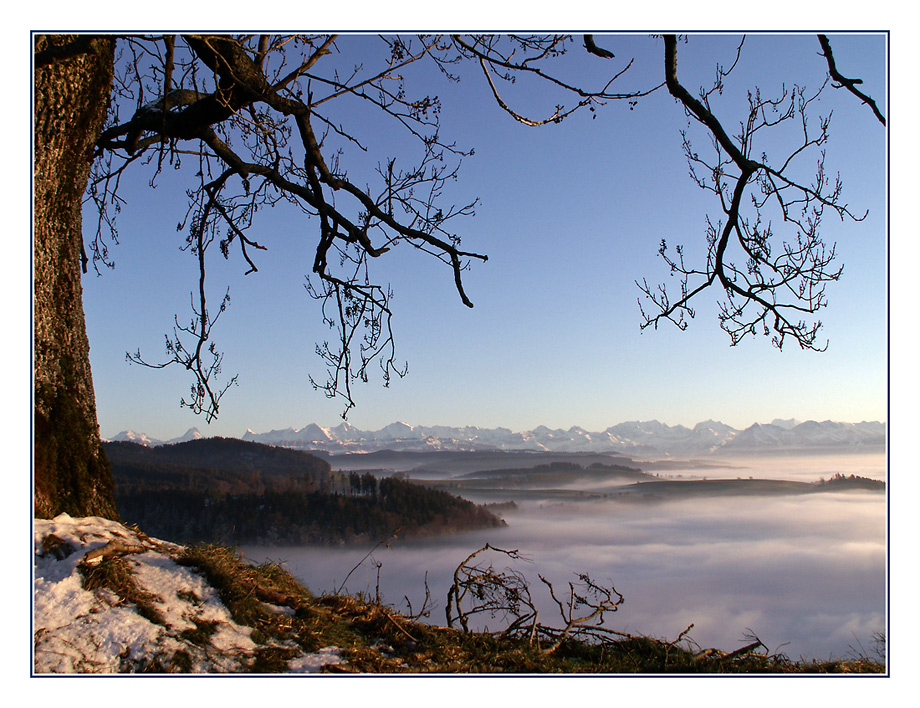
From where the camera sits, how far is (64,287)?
3.04 metres

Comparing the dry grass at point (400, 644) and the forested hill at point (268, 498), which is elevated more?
the forested hill at point (268, 498)

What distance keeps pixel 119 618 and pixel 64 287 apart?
1878 mm

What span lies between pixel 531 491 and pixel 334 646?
6.05 feet

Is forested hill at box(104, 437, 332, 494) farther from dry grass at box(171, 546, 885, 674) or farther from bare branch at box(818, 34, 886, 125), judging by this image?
bare branch at box(818, 34, 886, 125)

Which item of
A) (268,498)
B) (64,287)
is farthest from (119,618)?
(64,287)

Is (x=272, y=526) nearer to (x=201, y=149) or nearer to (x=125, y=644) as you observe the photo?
(x=125, y=644)

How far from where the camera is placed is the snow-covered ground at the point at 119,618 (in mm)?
2094

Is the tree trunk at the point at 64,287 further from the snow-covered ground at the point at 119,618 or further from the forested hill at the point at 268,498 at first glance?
the forested hill at the point at 268,498

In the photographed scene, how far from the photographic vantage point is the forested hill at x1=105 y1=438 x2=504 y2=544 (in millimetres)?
3529

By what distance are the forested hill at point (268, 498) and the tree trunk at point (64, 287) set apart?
1.54ft

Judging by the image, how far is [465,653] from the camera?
2.67 meters

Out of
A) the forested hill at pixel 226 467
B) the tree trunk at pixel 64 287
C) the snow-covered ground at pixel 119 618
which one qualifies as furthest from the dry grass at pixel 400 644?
the forested hill at pixel 226 467

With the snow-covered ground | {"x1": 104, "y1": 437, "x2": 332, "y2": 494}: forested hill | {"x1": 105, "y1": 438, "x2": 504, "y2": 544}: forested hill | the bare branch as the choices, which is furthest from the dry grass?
the bare branch

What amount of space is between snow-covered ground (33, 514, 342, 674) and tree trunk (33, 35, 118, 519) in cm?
26
